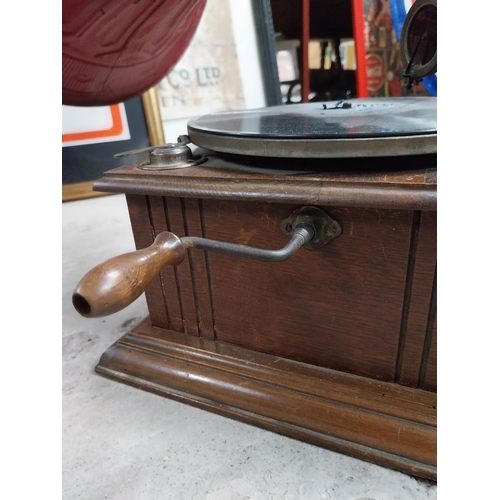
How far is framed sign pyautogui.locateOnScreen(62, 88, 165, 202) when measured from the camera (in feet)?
6.39

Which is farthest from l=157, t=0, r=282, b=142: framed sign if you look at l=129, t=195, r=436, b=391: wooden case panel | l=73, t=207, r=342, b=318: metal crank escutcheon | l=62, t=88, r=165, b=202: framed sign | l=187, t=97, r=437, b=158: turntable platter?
l=73, t=207, r=342, b=318: metal crank escutcheon

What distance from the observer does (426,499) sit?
52 centimetres

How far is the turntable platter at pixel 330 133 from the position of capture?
51cm

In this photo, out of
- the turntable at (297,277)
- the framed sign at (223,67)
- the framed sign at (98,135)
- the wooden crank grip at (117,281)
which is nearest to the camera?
the wooden crank grip at (117,281)

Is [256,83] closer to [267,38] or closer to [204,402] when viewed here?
[267,38]

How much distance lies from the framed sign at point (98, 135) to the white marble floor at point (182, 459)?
1397 mm

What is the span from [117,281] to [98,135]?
178 cm

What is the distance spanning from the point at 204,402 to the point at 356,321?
0.92ft

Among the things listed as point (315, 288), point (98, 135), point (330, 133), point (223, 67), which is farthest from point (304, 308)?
point (223, 67)

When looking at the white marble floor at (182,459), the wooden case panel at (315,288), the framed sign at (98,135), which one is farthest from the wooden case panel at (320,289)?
the framed sign at (98,135)

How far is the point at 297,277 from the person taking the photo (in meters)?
0.63

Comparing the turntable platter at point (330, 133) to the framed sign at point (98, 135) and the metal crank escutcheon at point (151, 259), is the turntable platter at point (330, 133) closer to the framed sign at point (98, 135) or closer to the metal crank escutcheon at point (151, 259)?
the metal crank escutcheon at point (151, 259)

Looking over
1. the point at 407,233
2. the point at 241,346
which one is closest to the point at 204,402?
the point at 241,346

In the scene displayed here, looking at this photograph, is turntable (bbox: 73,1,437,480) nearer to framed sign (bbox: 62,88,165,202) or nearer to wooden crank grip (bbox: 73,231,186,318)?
wooden crank grip (bbox: 73,231,186,318)
